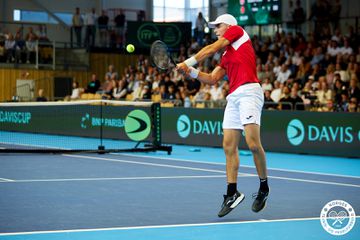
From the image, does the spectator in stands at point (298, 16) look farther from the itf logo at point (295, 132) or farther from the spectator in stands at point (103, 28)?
the spectator in stands at point (103, 28)

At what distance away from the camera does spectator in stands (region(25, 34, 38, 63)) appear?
34312mm

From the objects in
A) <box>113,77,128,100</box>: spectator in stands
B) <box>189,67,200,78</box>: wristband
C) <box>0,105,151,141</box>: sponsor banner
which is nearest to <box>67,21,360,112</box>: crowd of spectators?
<box>113,77,128,100</box>: spectator in stands

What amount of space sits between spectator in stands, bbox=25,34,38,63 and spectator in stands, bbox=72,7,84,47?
2.43 m

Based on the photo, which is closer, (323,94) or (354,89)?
(354,89)

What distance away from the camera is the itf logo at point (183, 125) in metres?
23.0

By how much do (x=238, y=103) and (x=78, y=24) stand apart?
2806cm

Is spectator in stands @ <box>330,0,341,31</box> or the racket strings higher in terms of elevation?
spectator in stands @ <box>330,0,341,31</box>

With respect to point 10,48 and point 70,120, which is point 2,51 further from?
point 70,120

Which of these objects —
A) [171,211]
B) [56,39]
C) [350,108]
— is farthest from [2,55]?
[171,211]

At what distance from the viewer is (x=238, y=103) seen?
9.33 meters

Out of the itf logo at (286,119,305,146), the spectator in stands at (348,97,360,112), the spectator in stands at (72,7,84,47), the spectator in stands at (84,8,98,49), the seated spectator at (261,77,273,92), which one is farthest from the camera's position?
the spectator in stands at (72,7,84,47)

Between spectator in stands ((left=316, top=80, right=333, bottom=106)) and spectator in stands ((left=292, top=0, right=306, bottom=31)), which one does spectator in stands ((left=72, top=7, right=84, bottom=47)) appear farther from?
spectator in stands ((left=316, top=80, right=333, bottom=106))

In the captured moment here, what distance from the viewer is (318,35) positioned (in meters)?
27.2

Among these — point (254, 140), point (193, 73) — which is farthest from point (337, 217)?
point (193, 73)
